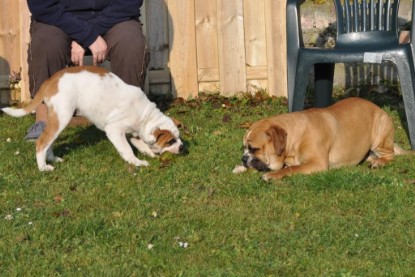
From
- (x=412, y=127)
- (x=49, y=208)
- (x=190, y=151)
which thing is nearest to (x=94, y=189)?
(x=49, y=208)

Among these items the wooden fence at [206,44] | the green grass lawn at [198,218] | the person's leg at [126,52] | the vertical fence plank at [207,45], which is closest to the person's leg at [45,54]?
the person's leg at [126,52]

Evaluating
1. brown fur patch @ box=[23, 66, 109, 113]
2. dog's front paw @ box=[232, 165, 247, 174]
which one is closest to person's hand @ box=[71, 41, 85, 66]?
brown fur patch @ box=[23, 66, 109, 113]

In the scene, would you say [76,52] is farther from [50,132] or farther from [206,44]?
[206,44]

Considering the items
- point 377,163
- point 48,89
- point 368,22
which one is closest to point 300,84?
point 368,22

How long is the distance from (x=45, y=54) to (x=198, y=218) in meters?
3.29

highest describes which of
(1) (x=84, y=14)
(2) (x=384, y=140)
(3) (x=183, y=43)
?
(1) (x=84, y=14)

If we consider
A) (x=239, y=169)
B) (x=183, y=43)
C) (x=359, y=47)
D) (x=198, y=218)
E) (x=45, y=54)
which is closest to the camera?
(x=198, y=218)

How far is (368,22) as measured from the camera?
8.10 meters

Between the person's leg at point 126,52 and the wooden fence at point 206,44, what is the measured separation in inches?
74.1

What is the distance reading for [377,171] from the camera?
6.51 metres

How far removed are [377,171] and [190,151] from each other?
180 cm

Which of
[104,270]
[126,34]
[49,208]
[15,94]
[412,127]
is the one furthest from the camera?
[15,94]

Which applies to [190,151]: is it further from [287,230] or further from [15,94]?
[15,94]

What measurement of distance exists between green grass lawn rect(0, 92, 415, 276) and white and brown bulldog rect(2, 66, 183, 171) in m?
0.17
